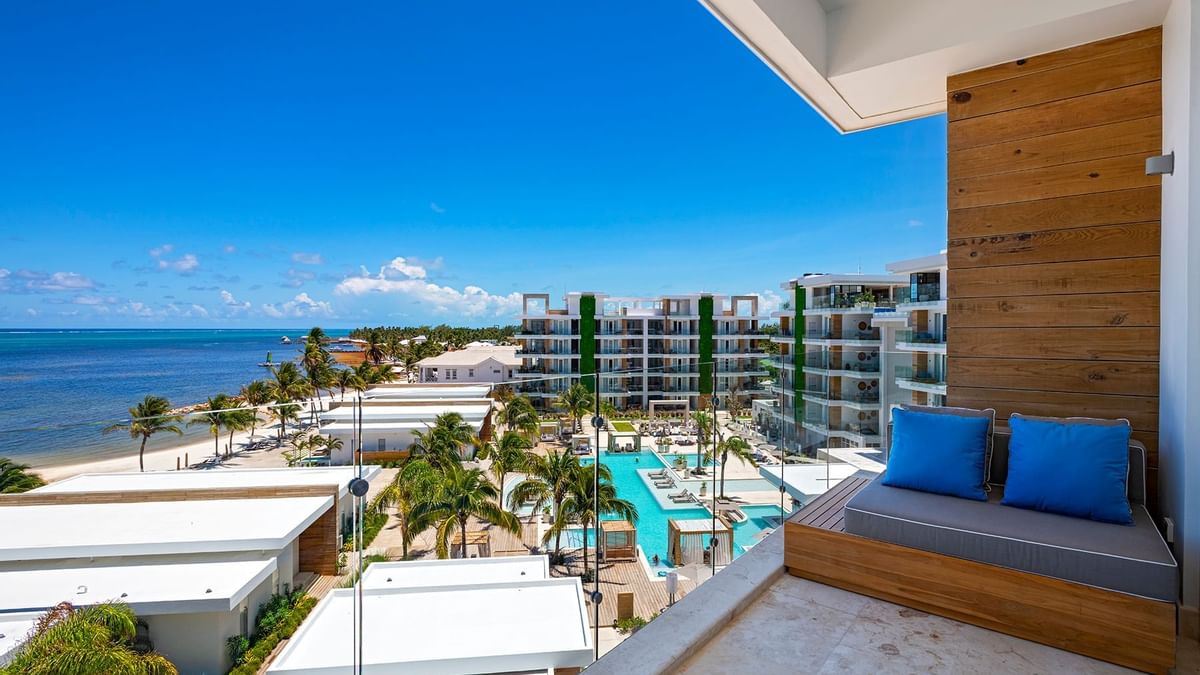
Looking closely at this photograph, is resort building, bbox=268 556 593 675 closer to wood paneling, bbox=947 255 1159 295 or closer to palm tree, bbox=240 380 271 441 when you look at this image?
wood paneling, bbox=947 255 1159 295

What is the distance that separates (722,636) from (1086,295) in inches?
87.4

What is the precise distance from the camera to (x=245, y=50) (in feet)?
122

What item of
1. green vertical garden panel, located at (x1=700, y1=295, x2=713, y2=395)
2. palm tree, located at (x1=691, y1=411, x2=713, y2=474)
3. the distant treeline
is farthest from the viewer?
the distant treeline

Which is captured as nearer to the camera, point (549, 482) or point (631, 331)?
point (549, 482)

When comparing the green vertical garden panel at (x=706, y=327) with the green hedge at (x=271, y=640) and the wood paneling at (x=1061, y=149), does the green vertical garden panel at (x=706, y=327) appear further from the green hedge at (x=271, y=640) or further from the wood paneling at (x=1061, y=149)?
the wood paneling at (x=1061, y=149)

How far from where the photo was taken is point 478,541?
259 inches

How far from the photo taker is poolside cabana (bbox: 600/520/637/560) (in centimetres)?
401

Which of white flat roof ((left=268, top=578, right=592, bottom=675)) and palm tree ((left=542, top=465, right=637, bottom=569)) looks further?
white flat roof ((left=268, top=578, right=592, bottom=675))

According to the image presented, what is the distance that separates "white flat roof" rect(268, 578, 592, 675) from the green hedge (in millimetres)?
571

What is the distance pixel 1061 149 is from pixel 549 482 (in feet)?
A: 14.2

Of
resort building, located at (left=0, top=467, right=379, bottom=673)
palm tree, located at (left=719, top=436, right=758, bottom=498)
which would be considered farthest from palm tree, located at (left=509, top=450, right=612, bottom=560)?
resort building, located at (left=0, top=467, right=379, bottom=673)

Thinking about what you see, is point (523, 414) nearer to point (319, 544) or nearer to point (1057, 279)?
point (319, 544)

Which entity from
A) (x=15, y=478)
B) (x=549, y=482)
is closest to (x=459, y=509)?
(x=549, y=482)

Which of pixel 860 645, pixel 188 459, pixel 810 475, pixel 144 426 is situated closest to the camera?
pixel 860 645
